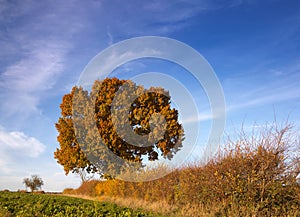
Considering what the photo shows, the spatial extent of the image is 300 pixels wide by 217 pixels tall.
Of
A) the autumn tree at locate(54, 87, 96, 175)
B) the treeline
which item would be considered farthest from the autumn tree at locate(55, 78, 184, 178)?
the treeline

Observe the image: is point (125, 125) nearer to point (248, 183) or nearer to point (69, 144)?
point (69, 144)

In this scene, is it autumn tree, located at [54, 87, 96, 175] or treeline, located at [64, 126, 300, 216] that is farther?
autumn tree, located at [54, 87, 96, 175]

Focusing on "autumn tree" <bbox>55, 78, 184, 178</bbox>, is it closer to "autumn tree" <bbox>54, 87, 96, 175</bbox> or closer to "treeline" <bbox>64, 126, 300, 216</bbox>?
"autumn tree" <bbox>54, 87, 96, 175</bbox>

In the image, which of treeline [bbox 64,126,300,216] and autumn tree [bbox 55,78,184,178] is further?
autumn tree [bbox 55,78,184,178]

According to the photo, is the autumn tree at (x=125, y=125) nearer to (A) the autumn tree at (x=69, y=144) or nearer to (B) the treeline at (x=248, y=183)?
(A) the autumn tree at (x=69, y=144)

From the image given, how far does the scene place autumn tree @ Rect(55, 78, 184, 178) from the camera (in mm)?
22828

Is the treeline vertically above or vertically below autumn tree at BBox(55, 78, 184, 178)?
below

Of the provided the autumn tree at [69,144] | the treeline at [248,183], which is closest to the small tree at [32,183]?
the autumn tree at [69,144]

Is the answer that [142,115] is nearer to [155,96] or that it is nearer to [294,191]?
[155,96]

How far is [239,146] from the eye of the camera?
10.2 metres

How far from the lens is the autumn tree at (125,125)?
22.8m

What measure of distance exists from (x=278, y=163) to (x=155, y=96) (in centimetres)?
1500

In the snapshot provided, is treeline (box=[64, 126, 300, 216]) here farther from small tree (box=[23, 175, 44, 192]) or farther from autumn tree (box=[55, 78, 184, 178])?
small tree (box=[23, 175, 44, 192])

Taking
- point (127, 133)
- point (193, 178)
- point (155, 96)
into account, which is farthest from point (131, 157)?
point (193, 178)
